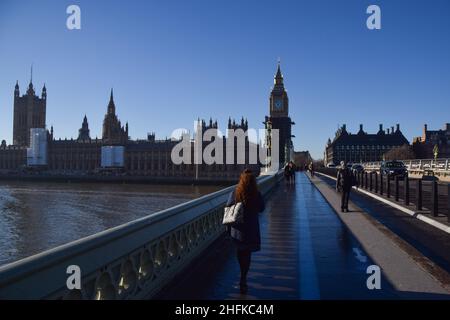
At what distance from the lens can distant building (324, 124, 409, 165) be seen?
540 feet

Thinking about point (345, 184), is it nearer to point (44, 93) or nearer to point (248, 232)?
point (248, 232)

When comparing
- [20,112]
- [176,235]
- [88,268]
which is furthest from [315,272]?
[20,112]

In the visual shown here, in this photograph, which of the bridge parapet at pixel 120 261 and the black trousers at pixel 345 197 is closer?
the bridge parapet at pixel 120 261

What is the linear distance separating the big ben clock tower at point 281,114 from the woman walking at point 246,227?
40372 millimetres

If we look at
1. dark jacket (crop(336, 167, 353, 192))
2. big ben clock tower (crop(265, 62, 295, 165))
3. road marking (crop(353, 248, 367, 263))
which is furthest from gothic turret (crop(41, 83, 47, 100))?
road marking (crop(353, 248, 367, 263))

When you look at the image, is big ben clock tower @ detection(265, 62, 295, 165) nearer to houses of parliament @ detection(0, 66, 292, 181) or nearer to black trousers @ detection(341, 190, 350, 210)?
black trousers @ detection(341, 190, 350, 210)

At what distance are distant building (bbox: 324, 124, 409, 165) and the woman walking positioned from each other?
16294 cm

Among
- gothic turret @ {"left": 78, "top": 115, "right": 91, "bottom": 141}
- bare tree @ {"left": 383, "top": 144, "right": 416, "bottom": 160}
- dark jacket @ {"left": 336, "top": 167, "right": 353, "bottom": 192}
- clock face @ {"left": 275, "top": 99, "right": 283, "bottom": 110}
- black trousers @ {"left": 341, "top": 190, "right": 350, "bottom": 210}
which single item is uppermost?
gothic turret @ {"left": 78, "top": 115, "right": 91, "bottom": 141}

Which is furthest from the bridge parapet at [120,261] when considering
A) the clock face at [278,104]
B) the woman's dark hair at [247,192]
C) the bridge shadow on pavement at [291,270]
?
the clock face at [278,104]

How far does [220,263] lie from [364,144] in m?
170

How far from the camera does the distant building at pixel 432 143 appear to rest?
12226 cm

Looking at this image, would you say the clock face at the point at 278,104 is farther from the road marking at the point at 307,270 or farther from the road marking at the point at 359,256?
the road marking at the point at 359,256

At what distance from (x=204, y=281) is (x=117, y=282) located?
1798 millimetres

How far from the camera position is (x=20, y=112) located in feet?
559
